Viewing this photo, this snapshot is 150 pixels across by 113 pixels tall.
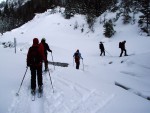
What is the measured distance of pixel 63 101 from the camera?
290 inches

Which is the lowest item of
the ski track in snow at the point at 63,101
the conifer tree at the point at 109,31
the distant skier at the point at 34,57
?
the ski track in snow at the point at 63,101

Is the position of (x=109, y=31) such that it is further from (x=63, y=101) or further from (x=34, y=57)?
(x=63, y=101)

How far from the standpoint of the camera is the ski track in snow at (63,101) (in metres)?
6.62

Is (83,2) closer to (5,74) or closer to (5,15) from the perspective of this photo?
(5,74)

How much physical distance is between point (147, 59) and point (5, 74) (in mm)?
9667

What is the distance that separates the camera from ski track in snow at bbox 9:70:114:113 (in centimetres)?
662

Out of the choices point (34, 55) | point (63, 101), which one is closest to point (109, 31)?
point (34, 55)

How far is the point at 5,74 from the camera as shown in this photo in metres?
11.1

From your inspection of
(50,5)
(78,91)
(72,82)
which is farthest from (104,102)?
(50,5)

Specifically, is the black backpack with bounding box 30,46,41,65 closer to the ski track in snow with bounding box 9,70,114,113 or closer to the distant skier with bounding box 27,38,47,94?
the distant skier with bounding box 27,38,47,94

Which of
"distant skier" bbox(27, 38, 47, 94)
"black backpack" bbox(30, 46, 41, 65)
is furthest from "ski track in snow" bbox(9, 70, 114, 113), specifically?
"black backpack" bbox(30, 46, 41, 65)

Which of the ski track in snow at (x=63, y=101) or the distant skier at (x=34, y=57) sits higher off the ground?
the distant skier at (x=34, y=57)

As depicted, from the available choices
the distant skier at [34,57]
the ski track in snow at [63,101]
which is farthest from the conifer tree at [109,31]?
the distant skier at [34,57]

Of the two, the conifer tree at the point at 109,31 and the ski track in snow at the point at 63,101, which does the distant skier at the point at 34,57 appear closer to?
the ski track in snow at the point at 63,101
